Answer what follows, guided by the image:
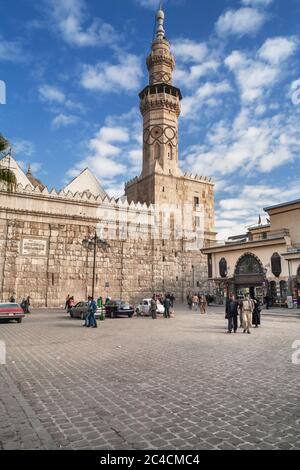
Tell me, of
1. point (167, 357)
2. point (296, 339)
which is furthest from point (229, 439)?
point (296, 339)

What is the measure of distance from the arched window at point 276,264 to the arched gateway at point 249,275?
1.20 m

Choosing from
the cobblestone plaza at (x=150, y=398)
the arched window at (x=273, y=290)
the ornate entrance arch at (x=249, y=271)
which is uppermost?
the ornate entrance arch at (x=249, y=271)

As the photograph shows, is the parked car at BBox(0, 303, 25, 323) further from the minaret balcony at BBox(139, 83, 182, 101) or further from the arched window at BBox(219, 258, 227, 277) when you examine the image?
the minaret balcony at BBox(139, 83, 182, 101)

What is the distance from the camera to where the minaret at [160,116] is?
4053 centimetres

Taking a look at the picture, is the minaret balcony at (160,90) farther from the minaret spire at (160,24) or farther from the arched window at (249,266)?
the arched window at (249,266)

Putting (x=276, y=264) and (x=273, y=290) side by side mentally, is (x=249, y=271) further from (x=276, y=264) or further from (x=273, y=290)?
(x=276, y=264)

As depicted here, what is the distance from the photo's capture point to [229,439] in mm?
3424

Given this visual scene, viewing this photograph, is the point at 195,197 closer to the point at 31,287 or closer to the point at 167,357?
the point at 31,287

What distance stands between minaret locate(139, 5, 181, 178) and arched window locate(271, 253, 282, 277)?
18351mm

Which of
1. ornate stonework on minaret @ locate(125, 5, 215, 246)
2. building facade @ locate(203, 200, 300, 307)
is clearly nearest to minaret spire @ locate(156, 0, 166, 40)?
ornate stonework on minaret @ locate(125, 5, 215, 246)

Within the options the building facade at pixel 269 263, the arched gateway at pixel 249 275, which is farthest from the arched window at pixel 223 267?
the arched gateway at pixel 249 275

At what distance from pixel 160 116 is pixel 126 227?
15.9 m

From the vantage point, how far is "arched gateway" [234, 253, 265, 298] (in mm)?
27625

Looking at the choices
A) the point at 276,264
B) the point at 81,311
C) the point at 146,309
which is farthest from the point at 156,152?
the point at 81,311
